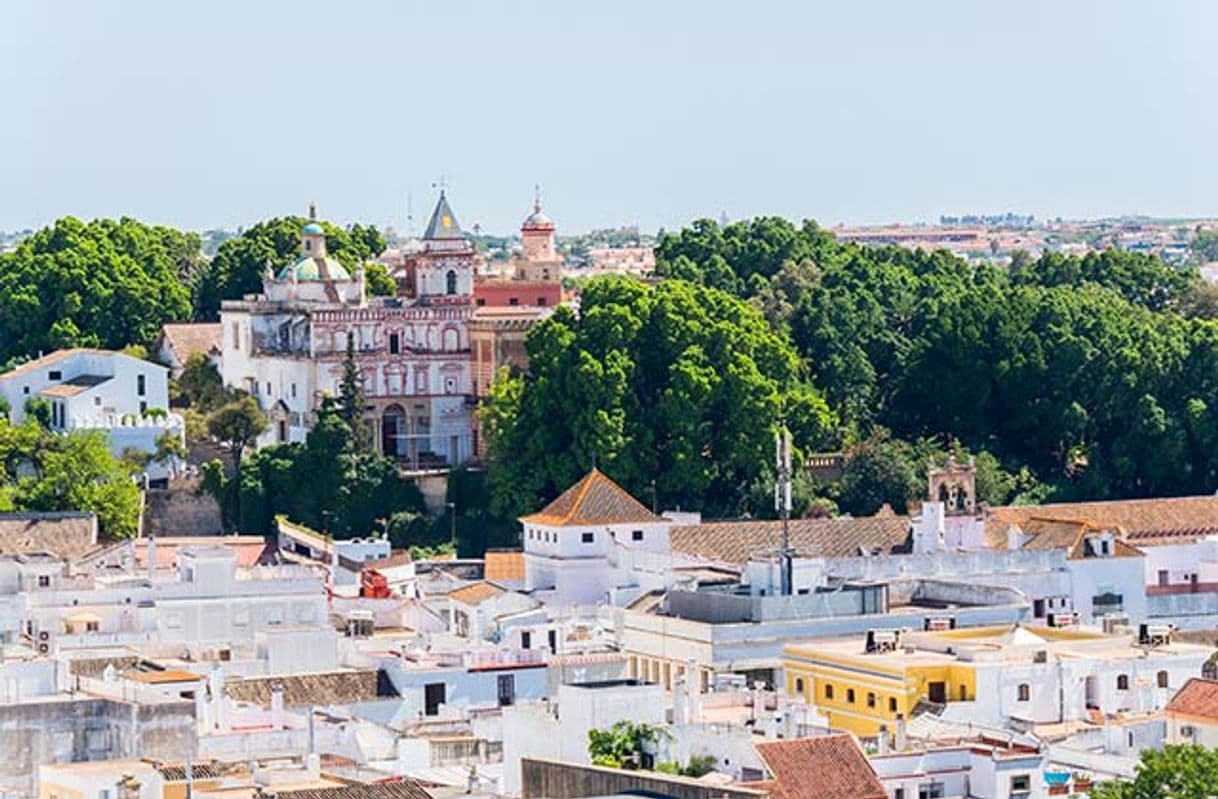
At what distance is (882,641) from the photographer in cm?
4856

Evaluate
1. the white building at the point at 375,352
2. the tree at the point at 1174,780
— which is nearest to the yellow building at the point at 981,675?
the tree at the point at 1174,780

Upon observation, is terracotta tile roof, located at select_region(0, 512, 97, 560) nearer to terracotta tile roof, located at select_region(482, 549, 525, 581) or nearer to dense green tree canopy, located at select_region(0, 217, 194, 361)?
terracotta tile roof, located at select_region(482, 549, 525, 581)

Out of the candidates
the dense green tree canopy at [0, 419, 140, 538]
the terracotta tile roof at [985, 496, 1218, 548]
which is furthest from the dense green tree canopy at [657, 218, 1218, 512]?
the dense green tree canopy at [0, 419, 140, 538]

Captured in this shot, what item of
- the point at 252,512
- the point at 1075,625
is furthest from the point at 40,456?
the point at 1075,625

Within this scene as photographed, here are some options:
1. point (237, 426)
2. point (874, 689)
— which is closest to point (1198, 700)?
point (874, 689)

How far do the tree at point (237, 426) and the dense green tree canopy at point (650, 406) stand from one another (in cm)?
497

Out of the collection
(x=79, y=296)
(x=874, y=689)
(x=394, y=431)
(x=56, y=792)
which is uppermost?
(x=79, y=296)

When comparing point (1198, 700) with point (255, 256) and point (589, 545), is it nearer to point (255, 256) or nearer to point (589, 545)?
point (589, 545)

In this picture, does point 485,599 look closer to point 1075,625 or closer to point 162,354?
point 1075,625

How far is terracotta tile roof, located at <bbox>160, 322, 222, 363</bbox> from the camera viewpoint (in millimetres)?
81938

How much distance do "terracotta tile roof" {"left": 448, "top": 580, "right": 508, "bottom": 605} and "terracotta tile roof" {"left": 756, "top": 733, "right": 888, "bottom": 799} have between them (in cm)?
1840

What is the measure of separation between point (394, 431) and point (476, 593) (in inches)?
833

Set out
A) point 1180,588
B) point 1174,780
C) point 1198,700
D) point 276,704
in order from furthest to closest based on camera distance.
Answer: point 1180,588 → point 276,704 → point 1198,700 → point 1174,780

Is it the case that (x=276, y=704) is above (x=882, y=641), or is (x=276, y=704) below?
below
